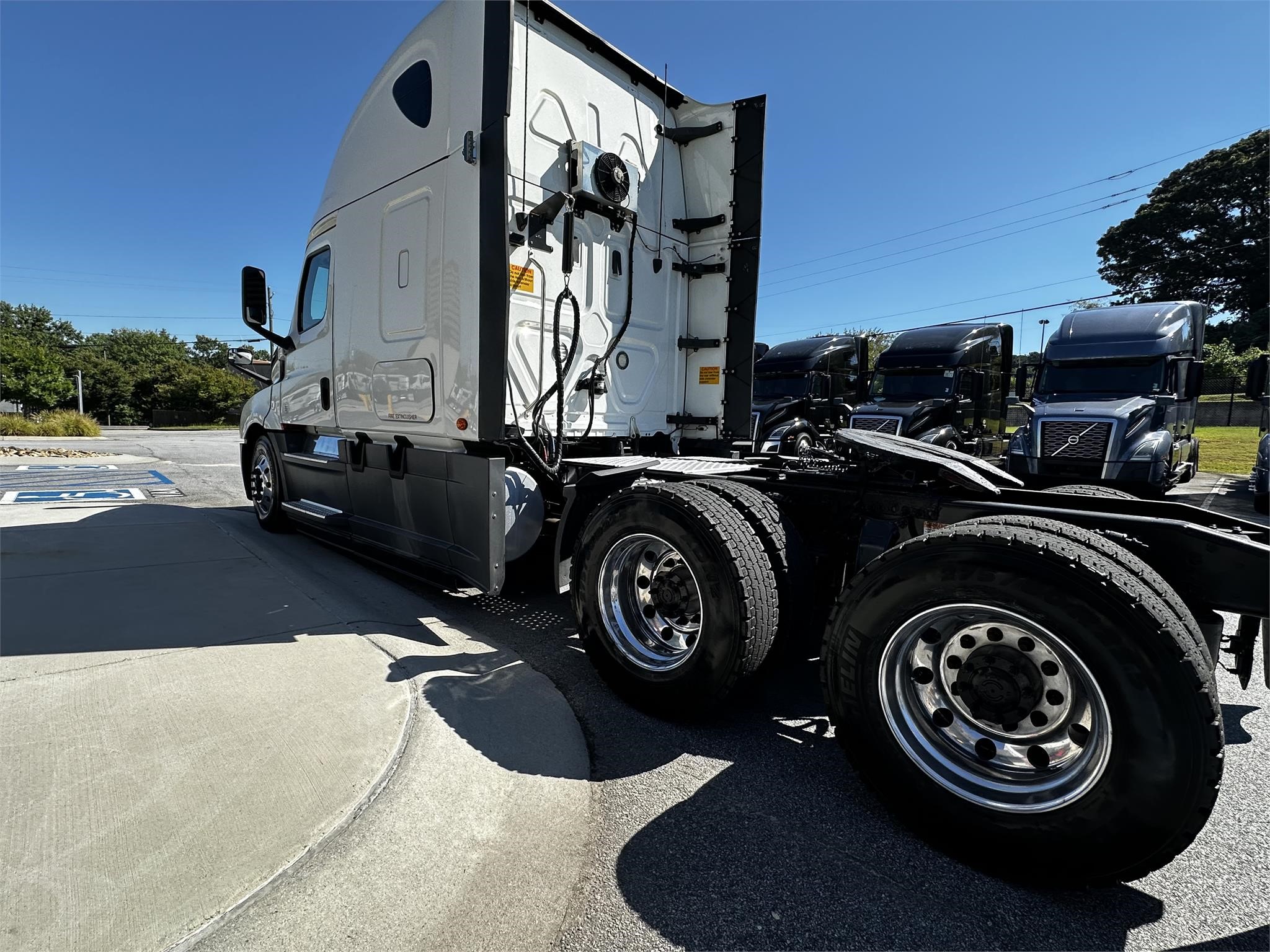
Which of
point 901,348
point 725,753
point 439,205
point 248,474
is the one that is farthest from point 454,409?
point 901,348

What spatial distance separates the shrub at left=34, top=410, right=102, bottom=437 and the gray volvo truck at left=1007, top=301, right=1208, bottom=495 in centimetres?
2896

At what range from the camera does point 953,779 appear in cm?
210

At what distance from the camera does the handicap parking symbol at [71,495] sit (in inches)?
333

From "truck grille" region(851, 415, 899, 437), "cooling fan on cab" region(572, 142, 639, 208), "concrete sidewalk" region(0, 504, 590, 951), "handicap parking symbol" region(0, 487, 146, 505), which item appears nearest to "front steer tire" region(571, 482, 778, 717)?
"concrete sidewalk" region(0, 504, 590, 951)

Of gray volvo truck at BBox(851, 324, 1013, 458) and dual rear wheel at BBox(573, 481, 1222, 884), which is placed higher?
gray volvo truck at BBox(851, 324, 1013, 458)

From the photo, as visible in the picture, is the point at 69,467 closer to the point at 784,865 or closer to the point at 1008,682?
the point at 784,865

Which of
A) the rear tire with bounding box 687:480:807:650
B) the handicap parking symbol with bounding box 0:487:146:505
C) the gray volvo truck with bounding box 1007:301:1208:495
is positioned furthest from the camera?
the gray volvo truck with bounding box 1007:301:1208:495

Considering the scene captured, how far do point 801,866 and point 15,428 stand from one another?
29083mm

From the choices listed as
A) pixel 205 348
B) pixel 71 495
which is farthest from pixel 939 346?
pixel 205 348

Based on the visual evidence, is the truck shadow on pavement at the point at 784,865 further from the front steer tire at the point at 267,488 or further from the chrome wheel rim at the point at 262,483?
the chrome wheel rim at the point at 262,483

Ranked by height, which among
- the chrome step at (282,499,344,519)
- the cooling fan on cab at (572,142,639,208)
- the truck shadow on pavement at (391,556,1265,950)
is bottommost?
the truck shadow on pavement at (391,556,1265,950)

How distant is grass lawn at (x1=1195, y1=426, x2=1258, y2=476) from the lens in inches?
597

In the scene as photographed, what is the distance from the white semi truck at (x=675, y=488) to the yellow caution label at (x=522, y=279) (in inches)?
0.8

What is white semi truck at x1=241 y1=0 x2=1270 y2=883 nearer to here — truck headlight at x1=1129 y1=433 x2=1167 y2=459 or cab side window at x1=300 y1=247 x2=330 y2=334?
cab side window at x1=300 y1=247 x2=330 y2=334
